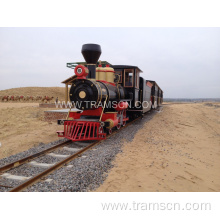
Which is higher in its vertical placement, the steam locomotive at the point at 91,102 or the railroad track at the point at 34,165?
the steam locomotive at the point at 91,102

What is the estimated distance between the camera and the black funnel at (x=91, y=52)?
7.77m

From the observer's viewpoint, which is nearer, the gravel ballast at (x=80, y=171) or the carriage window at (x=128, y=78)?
the gravel ballast at (x=80, y=171)

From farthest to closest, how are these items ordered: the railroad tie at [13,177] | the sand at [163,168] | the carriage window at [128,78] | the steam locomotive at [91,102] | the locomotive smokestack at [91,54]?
the carriage window at [128,78] → the locomotive smokestack at [91,54] → the steam locomotive at [91,102] → the railroad tie at [13,177] → the sand at [163,168]

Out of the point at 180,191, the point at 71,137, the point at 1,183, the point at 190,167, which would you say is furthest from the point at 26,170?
the point at 190,167

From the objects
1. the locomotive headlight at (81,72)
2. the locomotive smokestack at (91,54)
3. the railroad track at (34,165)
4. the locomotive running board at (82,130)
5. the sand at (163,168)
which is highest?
the locomotive smokestack at (91,54)

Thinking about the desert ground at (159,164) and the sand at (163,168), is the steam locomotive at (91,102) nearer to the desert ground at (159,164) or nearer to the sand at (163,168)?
the desert ground at (159,164)

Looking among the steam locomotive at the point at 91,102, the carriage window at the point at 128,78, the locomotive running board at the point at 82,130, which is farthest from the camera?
the carriage window at the point at 128,78

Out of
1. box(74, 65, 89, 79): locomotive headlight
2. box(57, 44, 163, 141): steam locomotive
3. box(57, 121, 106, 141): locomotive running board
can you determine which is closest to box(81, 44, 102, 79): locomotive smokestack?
box(57, 44, 163, 141): steam locomotive

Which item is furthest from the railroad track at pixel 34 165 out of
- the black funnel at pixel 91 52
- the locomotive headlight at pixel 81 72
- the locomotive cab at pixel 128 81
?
the locomotive cab at pixel 128 81

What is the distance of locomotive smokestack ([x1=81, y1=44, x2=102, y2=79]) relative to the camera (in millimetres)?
7742

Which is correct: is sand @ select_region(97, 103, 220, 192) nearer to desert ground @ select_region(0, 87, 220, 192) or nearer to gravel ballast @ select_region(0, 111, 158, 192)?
desert ground @ select_region(0, 87, 220, 192)

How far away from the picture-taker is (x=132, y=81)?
34.4 ft

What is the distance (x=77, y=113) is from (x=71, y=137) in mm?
1396

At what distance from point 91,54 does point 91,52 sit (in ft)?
0.25
